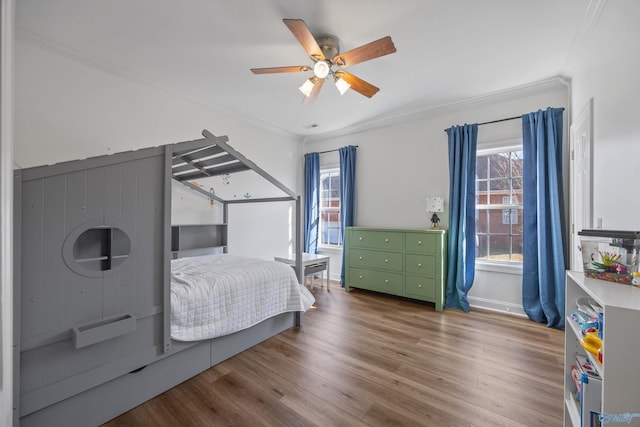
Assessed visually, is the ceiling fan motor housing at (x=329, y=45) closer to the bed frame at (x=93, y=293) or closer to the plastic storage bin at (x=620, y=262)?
the bed frame at (x=93, y=293)

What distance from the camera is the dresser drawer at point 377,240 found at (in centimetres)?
365

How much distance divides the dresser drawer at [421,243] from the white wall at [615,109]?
5.12ft

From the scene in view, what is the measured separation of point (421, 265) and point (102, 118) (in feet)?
13.0

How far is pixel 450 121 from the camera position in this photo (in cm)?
357

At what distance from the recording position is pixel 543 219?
2836 millimetres

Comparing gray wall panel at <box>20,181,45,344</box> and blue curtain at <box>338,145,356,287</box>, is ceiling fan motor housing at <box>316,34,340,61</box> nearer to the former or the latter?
gray wall panel at <box>20,181,45,344</box>

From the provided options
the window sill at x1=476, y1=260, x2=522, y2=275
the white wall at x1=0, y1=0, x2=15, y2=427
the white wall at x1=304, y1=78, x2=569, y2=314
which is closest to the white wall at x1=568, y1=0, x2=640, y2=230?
the white wall at x1=304, y1=78, x2=569, y2=314

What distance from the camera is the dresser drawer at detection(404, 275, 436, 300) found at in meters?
3.37

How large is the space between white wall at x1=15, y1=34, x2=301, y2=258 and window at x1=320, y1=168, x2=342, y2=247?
1.39 meters

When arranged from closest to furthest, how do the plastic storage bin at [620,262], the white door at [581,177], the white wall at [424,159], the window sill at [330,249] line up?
the plastic storage bin at [620,262] → the white door at [581,177] → the white wall at [424,159] → the window sill at [330,249]

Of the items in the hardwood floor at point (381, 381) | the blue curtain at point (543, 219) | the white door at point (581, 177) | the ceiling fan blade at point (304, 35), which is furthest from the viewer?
the blue curtain at point (543, 219)

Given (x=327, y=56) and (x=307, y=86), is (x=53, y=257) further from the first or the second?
(x=327, y=56)

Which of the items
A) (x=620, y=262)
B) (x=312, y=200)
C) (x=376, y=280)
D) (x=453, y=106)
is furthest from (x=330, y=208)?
(x=620, y=262)

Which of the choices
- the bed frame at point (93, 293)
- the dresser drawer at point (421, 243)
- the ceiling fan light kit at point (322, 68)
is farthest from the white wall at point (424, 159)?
the bed frame at point (93, 293)
